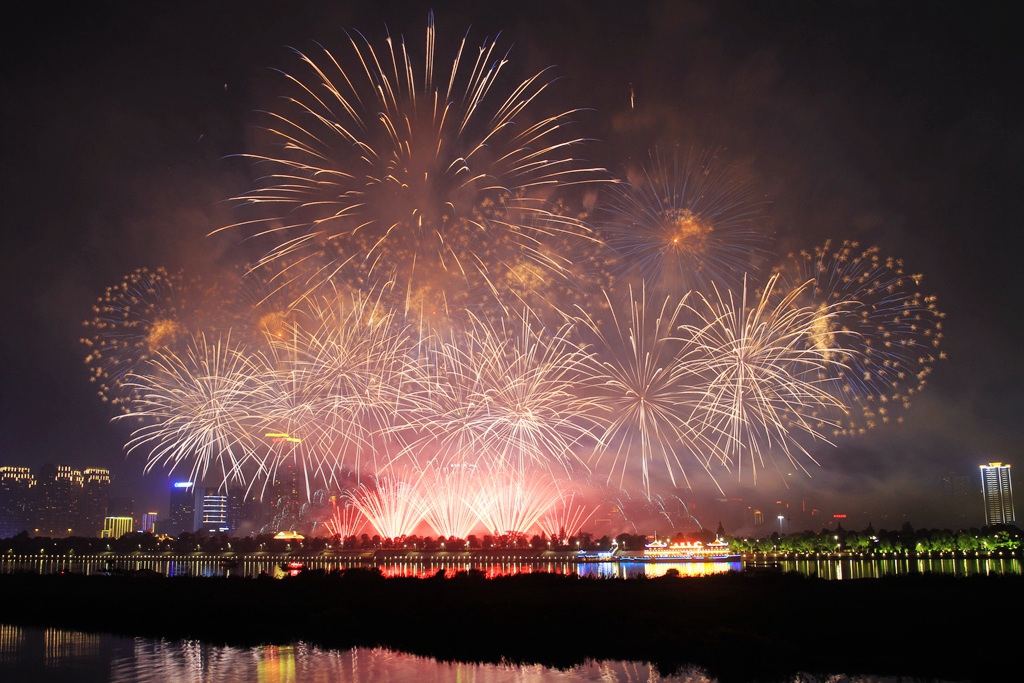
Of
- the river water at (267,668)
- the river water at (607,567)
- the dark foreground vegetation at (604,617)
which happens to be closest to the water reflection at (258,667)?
the river water at (267,668)

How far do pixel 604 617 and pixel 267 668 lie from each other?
10.5 meters

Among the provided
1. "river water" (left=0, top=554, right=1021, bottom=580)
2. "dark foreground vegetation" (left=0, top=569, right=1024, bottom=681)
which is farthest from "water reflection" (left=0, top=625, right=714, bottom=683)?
"river water" (left=0, top=554, right=1021, bottom=580)

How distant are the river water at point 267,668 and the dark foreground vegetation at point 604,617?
99 cm

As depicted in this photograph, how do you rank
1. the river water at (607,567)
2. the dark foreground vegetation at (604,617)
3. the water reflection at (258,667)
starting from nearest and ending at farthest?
the water reflection at (258,667) < the dark foreground vegetation at (604,617) < the river water at (607,567)

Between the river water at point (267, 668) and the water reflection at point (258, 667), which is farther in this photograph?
the water reflection at point (258, 667)

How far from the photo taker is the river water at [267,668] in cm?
2078

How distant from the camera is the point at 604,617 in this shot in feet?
88.0

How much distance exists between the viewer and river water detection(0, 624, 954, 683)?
20.8 m

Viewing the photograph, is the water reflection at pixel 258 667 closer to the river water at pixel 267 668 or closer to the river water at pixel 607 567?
the river water at pixel 267 668

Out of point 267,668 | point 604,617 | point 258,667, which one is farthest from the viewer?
point 604,617

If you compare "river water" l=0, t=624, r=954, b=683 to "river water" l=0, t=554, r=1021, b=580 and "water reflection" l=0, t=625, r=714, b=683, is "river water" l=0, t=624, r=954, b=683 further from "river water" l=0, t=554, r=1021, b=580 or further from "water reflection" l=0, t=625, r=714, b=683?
"river water" l=0, t=554, r=1021, b=580

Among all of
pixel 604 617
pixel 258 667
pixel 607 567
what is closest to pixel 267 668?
pixel 258 667

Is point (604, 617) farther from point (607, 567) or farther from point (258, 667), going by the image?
point (607, 567)

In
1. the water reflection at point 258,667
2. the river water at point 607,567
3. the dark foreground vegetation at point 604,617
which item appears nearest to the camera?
the water reflection at point 258,667
